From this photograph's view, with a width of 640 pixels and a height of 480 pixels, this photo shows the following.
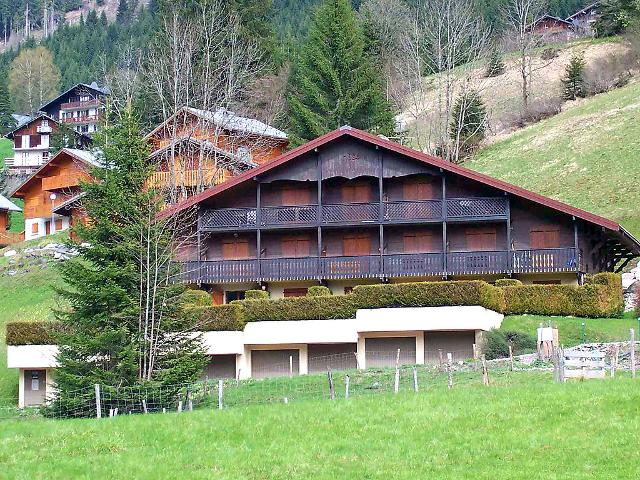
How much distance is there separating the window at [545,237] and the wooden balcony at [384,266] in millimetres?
1147

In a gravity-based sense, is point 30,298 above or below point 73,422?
above

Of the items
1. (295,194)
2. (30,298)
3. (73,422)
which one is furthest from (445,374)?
(30,298)

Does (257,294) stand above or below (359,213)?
below

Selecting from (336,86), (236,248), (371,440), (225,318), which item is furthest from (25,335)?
(336,86)

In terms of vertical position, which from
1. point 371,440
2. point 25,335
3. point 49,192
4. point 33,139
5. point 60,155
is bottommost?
point 371,440

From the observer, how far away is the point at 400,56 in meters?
86.4

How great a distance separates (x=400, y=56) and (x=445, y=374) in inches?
2291

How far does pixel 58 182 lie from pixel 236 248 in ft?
108

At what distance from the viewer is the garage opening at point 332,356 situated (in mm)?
41156

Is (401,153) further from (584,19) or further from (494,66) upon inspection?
(584,19)

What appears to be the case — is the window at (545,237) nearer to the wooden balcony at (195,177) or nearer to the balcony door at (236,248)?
the balcony door at (236,248)

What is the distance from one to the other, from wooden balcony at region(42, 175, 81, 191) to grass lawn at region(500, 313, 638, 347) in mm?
43725

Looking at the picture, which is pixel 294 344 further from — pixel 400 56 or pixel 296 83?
pixel 400 56

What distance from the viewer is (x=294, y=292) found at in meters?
47.0
